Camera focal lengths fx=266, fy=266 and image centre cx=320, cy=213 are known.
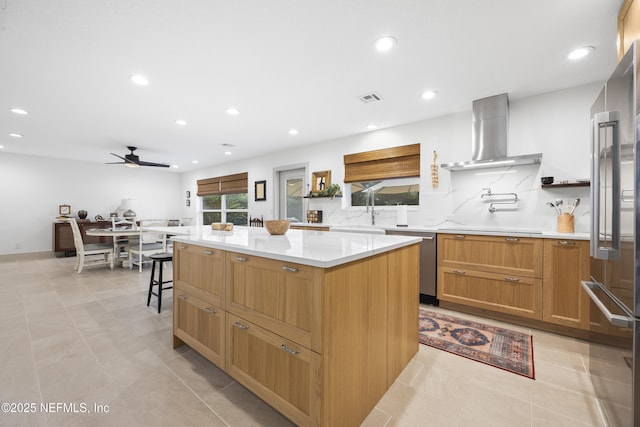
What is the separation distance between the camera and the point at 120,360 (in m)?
1.96

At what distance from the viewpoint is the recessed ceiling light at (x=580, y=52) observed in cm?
212

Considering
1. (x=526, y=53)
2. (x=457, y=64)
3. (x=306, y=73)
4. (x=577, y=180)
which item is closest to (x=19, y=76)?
(x=306, y=73)

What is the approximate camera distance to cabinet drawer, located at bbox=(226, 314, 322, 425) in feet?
3.86

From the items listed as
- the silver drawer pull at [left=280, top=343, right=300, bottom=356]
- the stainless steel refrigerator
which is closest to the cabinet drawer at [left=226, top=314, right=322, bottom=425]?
the silver drawer pull at [left=280, top=343, right=300, bottom=356]

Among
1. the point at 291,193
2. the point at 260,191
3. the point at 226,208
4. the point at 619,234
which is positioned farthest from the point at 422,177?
the point at 226,208

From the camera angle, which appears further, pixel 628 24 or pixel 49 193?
pixel 49 193

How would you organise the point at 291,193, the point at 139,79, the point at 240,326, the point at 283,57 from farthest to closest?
the point at 291,193
the point at 139,79
the point at 283,57
the point at 240,326

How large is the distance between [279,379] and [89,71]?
3106 millimetres

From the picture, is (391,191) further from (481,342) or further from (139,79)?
(139,79)

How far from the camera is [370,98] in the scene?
308 centimetres

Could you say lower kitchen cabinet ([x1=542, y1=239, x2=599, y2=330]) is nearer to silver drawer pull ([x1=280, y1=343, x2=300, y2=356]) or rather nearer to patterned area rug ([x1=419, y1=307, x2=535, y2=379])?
patterned area rug ([x1=419, y1=307, x2=535, y2=379])

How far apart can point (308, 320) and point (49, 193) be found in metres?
8.56

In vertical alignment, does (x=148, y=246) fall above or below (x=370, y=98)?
below

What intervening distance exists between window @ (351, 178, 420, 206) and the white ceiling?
0.91 metres
